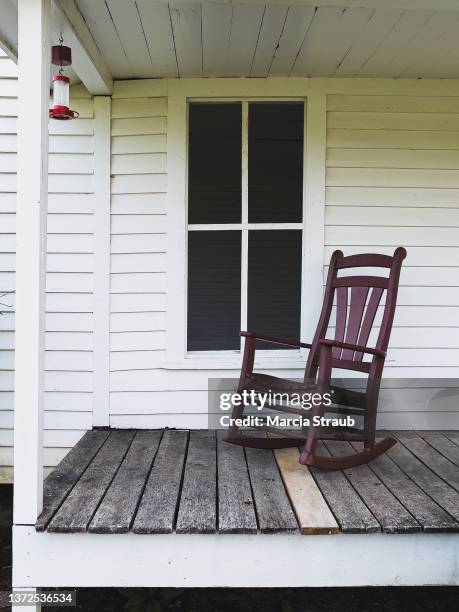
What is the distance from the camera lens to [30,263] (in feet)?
6.48

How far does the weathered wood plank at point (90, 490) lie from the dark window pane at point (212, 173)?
Answer: 2491 mm

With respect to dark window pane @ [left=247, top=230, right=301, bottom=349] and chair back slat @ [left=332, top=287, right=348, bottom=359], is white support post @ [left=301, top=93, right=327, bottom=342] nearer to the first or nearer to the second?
chair back slat @ [left=332, top=287, right=348, bottom=359]

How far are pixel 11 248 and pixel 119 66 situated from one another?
1259mm

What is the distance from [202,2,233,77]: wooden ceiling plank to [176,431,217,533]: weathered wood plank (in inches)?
82.5

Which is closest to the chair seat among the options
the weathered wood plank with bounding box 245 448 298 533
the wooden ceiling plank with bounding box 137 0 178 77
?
the weathered wood plank with bounding box 245 448 298 533

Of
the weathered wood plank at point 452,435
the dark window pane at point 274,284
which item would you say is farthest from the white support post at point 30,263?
the dark window pane at point 274,284

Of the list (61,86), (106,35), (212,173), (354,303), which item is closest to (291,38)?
(106,35)

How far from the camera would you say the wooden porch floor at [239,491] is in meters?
1.98

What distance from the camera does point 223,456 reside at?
2727 millimetres

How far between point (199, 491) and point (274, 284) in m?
3.34

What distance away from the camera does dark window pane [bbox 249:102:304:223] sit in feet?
14.3

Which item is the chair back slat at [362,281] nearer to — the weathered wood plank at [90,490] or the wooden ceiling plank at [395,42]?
the wooden ceiling plank at [395,42]

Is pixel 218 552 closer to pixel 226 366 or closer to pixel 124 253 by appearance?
pixel 226 366

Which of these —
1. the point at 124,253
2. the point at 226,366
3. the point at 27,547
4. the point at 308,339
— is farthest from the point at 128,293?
the point at 27,547
